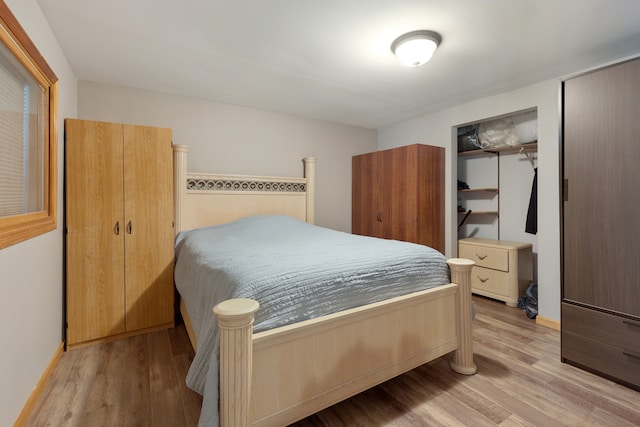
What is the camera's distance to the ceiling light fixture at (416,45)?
1.89 metres

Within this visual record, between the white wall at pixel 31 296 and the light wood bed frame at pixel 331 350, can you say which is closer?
the light wood bed frame at pixel 331 350

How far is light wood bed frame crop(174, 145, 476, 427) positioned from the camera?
108cm

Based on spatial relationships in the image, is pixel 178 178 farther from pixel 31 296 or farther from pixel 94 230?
pixel 31 296

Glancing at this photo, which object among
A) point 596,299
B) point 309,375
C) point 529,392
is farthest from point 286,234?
point 596,299

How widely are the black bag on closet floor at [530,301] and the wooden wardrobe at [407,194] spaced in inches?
36.5

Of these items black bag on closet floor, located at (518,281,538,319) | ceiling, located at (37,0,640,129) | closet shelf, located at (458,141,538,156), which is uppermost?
ceiling, located at (37,0,640,129)

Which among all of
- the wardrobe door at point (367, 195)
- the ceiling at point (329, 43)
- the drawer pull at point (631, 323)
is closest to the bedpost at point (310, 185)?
the wardrobe door at point (367, 195)

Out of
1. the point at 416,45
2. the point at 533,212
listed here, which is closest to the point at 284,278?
the point at 416,45

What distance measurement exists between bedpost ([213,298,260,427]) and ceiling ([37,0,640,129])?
162 cm

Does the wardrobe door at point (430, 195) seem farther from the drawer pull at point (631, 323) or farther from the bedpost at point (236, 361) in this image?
the bedpost at point (236, 361)

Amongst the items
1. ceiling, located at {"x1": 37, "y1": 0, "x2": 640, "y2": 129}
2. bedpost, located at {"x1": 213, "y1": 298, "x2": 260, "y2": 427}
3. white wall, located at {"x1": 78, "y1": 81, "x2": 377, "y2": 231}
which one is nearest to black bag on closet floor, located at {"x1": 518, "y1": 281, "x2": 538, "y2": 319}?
ceiling, located at {"x1": 37, "y1": 0, "x2": 640, "y2": 129}

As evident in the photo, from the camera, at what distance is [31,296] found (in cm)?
157

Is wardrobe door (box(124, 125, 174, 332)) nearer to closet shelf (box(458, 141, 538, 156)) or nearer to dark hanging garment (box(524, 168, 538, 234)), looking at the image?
closet shelf (box(458, 141, 538, 156))

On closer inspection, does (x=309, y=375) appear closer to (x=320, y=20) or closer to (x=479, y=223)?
(x=320, y=20)
